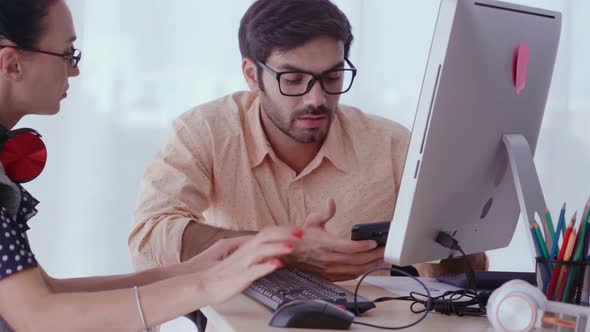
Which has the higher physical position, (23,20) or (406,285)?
(23,20)

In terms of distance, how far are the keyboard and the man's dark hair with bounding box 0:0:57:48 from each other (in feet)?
2.00

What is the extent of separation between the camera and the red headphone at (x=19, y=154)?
137 centimetres

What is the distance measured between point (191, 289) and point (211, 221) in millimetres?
989

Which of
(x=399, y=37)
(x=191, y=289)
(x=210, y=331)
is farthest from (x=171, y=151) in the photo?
(x=399, y=37)

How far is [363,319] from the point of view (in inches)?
49.7

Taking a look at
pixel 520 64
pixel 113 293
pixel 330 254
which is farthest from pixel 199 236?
pixel 520 64

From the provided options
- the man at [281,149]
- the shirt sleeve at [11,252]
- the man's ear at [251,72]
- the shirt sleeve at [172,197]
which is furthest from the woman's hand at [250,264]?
the man's ear at [251,72]

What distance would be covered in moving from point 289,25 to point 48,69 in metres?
0.78

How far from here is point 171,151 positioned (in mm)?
2135

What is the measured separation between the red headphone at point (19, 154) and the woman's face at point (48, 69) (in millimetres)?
71

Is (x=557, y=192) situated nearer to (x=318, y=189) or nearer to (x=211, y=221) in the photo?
(x=318, y=189)

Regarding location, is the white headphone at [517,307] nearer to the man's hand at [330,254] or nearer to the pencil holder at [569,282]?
the pencil holder at [569,282]

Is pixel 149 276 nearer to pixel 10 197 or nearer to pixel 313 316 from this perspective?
pixel 10 197

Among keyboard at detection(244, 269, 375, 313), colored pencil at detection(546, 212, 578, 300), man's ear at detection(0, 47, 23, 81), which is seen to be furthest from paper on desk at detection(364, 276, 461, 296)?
man's ear at detection(0, 47, 23, 81)
